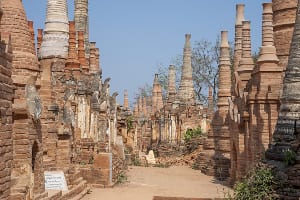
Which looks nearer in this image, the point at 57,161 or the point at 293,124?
the point at 293,124

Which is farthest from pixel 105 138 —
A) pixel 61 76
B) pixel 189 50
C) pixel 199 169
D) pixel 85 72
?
pixel 189 50

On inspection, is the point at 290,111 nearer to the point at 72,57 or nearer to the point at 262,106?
the point at 262,106

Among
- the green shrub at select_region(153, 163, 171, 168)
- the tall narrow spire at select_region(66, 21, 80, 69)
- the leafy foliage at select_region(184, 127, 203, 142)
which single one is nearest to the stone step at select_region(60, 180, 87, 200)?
the tall narrow spire at select_region(66, 21, 80, 69)

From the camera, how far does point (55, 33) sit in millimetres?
14109

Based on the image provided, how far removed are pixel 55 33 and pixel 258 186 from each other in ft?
26.0

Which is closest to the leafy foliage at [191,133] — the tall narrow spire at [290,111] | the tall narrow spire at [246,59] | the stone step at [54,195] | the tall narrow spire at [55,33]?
the tall narrow spire at [246,59]

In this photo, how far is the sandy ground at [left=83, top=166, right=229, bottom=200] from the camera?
1329 centimetres

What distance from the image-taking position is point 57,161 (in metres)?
12.0

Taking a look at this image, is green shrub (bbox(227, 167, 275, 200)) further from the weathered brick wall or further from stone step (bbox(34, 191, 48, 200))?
the weathered brick wall

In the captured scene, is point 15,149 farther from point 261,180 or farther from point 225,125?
point 225,125

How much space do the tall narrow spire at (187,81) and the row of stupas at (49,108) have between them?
951cm

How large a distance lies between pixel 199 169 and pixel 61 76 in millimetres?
10825

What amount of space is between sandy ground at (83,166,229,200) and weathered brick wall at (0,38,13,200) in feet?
19.3

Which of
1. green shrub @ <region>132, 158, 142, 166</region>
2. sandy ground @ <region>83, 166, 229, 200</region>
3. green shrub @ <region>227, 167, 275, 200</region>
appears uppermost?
green shrub @ <region>227, 167, 275, 200</region>
